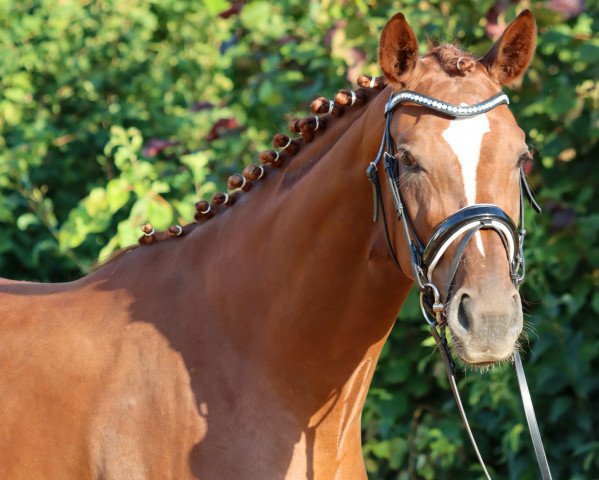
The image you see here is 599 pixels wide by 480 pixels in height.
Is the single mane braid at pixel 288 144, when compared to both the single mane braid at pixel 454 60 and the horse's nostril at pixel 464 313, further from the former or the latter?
the horse's nostril at pixel 464 313

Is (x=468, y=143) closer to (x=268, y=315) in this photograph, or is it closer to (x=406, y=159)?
(x=406, y=159)

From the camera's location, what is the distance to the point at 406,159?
2355 millimetres

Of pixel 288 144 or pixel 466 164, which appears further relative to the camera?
pixel 288 144

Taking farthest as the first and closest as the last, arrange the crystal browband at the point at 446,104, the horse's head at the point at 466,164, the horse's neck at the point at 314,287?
1. the horse's neck at the point at 314,287
2. the crystal browband at the point at 446,104
3. the horse's head at the point at 466,164

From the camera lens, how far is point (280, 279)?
2.72m

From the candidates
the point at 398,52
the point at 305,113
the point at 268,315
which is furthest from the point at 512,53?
the point at 305,113

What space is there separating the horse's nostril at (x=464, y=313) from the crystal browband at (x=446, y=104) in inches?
17.1

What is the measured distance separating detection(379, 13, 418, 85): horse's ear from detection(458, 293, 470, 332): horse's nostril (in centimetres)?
60

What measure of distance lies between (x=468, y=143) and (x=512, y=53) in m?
0.39

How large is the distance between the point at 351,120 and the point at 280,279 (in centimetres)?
47

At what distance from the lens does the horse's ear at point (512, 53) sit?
252 centimetres

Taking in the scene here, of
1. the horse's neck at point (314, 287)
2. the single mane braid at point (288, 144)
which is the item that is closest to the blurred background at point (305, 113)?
the single mane braid at point (288, 144)

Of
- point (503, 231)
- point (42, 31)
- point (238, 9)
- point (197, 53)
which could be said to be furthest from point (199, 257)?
point (197, 53)

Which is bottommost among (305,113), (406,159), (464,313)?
(305,113)
